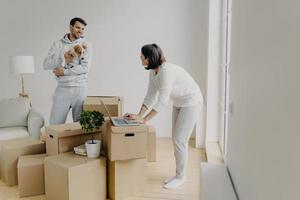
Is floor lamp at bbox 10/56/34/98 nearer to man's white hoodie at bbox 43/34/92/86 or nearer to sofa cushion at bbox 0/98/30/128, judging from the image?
sofa cushion at bbox 0/98/30/128

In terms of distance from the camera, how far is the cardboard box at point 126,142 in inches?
103

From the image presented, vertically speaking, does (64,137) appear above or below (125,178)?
above

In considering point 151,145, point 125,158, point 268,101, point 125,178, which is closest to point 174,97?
point 125,158

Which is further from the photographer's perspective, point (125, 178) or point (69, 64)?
point (69, 64)

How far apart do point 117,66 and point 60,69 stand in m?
1.58

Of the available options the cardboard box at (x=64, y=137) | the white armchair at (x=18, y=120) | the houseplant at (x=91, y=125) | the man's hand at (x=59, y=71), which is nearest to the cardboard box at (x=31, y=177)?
the cardboard box at (x=64, y=137)

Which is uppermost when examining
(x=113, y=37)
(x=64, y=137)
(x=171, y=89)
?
(x=113, y=37)

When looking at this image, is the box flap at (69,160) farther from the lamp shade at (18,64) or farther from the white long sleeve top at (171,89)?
the lamp shade at (18,64)

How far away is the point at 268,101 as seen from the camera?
48.9 inches

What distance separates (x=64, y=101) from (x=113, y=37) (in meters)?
1.74

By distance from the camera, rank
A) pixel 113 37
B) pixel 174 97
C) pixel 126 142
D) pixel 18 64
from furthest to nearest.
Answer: pixel 113 37 → pixel 18 64 → pixel 174 97 → pixel 126 142

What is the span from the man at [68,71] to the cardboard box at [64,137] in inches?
19.8

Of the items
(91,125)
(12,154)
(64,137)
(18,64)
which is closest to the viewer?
(91,125)

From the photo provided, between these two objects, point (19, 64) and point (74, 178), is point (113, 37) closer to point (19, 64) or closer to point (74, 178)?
point (19, 64)
